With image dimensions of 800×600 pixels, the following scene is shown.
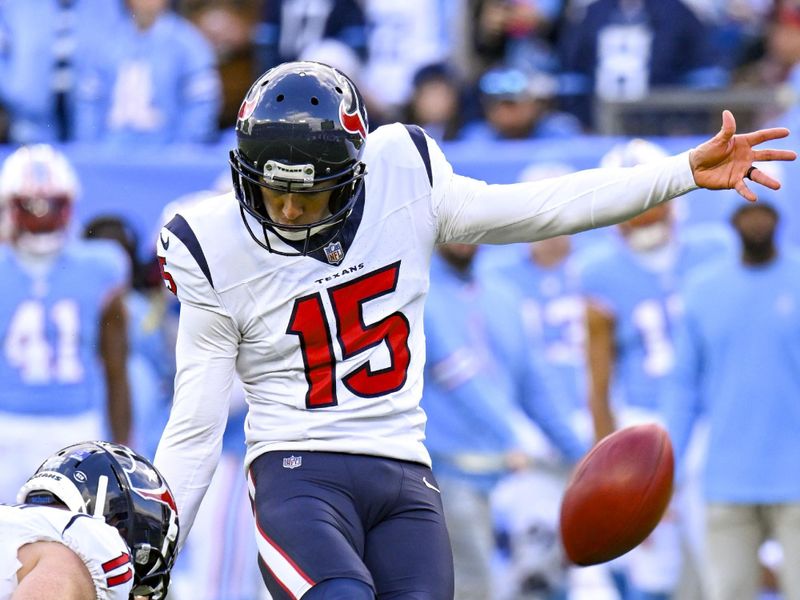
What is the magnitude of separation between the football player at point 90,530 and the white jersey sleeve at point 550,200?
1.03 meters

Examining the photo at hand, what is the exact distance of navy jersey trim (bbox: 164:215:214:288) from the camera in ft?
13.9

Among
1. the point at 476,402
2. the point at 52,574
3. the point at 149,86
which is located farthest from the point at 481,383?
the point at 52,574

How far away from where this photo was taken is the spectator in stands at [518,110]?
881cm

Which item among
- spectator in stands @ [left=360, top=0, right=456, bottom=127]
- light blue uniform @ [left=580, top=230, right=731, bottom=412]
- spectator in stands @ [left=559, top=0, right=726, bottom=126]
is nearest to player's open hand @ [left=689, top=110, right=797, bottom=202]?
light blue uniform @ [left=580, top=230, right=731, bottom=412]

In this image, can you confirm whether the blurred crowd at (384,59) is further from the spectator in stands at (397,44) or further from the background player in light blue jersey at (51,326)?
the background player in light blue jersey at (51,326)

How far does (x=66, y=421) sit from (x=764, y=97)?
339cm

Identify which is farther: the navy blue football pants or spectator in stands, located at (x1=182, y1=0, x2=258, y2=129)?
spectator in stands, located at (x1=182, y1=0, x2=258, y2=129)

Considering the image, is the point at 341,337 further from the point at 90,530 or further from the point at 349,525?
the point at 90,530

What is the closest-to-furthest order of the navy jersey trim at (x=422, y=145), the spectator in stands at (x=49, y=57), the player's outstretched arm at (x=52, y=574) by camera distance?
the player's outstretched arm at (x=52, y=574) < the navy jersey trim at (x=422, y=145) < the spectator in stands at (x=49, y=57)

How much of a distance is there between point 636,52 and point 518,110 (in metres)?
0.85

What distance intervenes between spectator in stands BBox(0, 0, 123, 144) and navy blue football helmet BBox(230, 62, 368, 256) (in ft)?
16.1

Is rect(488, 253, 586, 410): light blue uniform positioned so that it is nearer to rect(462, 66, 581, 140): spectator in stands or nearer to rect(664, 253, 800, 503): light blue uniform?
rect(664, 253, 800, 503): light blue uniform

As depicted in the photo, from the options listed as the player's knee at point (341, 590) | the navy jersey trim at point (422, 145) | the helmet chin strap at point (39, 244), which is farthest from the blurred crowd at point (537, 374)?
the player's knee at point (341, 590)

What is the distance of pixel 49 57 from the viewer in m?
9.00
